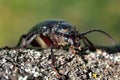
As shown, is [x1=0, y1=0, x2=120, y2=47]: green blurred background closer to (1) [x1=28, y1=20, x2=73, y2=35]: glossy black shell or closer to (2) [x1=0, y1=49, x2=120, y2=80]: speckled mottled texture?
(1) [x1=28, y1=20, x2=73, y2=35]: glossy black shell

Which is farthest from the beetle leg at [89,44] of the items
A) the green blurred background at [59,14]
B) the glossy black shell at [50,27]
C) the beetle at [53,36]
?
the green blurred background at [59,14]

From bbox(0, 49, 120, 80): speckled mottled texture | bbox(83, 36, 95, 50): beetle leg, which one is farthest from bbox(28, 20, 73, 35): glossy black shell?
bbox(0, 49, 120, 80): speckled mottled texture

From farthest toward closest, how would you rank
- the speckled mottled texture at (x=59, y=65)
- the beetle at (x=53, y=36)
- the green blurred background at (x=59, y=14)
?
the green blurred background at (x=59, y=14) < the beetle at (x=53, y=36) < the speckled mottled texture at (x=59, y=65)

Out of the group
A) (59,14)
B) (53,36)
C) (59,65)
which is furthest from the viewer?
(59,14)

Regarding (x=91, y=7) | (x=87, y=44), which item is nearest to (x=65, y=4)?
(x=91, y=7)

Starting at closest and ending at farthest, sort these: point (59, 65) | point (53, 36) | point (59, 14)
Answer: point (59, 65) → point (53, 36) → point (59, 14)

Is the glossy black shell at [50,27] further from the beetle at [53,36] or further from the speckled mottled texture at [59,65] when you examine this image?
the speckled mottled texture at [59,65]

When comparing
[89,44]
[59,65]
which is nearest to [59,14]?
[89,44]

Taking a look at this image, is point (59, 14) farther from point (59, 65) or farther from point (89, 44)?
point (59, 65)
